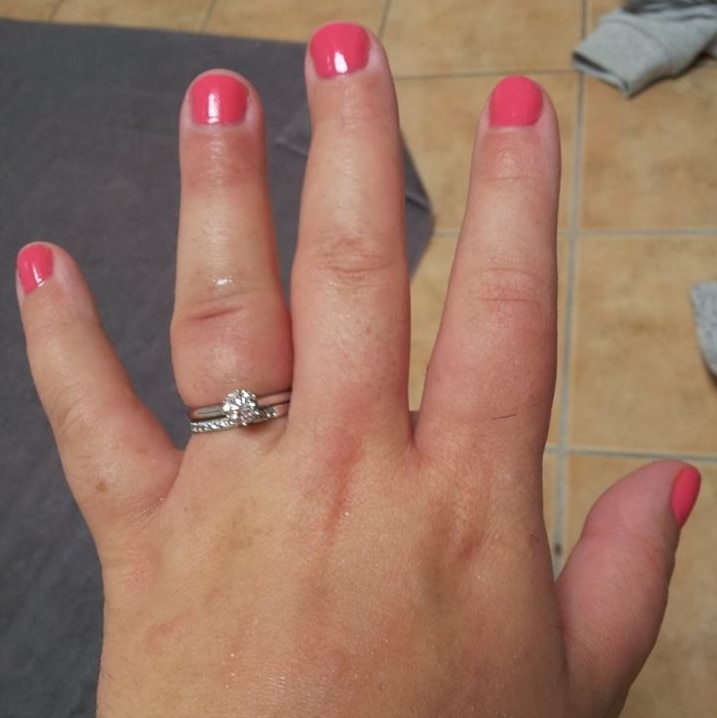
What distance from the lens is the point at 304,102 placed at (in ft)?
4.05

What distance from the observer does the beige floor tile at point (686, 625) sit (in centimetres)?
81

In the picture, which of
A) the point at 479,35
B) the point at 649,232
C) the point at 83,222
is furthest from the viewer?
the point at 479,35

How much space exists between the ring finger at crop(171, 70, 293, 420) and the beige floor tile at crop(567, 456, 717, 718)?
1.70 feet

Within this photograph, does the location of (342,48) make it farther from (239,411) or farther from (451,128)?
(451,128)

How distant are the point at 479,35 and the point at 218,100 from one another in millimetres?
915

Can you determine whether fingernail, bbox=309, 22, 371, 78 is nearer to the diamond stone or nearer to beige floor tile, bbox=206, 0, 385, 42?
the diamond stone

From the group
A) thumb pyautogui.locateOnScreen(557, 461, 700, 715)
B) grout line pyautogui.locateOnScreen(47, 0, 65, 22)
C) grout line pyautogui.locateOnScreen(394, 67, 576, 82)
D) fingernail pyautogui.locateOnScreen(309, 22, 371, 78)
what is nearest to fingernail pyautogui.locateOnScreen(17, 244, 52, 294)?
fingernail pyautogui.locateOnScreen(309, 22, 371, 78)

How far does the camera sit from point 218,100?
521 millimetres

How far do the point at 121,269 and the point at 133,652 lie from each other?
2.49ft

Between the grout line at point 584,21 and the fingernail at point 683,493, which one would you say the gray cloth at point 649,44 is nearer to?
the grout line at point 584,21

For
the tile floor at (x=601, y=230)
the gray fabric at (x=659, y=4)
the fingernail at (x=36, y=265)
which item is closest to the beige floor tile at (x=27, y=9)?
the tile floor at (x=601, y=230)

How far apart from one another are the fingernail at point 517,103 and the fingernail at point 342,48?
0.08 m

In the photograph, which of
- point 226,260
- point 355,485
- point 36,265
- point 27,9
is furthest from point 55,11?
point 355,485

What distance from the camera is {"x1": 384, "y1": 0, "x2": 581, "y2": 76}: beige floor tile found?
1277mm
